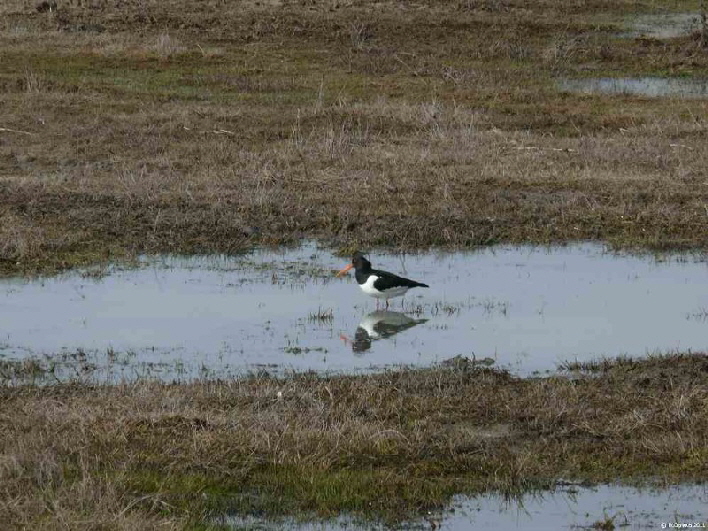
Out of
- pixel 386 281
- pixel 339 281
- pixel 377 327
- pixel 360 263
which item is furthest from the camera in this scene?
pixel 339 281

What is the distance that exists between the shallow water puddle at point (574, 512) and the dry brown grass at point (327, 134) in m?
6.49

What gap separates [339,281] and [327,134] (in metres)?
5.74

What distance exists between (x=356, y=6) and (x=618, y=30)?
6131 millimetres

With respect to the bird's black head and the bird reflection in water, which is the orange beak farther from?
the bird reflection in water

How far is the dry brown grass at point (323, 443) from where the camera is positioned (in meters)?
7.12

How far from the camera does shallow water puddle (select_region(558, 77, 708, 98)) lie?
22938 mm

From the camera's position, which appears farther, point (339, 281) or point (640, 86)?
point (640, 86)

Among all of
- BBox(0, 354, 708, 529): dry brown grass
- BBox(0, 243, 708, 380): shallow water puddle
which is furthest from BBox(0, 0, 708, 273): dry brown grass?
BBox(0, 354, 708, 529): dry brown grass

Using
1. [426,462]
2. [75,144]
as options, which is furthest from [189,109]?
[426,462]

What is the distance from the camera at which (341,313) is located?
1166cm

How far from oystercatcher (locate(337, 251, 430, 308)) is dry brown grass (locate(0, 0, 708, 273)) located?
76.5 inches

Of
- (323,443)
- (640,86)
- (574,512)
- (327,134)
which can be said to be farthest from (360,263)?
(640,86)

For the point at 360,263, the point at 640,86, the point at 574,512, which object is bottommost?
the point at 574,512

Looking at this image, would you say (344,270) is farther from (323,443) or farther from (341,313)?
(323,443)
